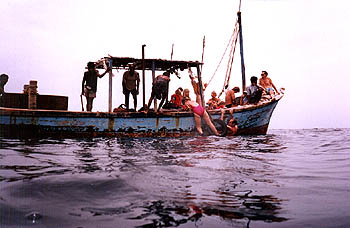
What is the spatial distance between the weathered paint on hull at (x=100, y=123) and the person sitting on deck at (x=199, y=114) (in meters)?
0.23

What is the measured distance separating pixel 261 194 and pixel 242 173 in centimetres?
98

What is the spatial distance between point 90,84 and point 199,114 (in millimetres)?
3923

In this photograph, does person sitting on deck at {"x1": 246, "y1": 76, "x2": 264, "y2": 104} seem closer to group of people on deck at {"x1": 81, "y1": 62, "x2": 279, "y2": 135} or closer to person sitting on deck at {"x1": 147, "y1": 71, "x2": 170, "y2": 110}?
group of people on deck at {"x1": 81, "y1": 62, "x2": 279, "y2": 135}

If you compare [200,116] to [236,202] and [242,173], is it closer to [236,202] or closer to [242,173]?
[242,173]

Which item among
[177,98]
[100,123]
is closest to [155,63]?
[177,98]

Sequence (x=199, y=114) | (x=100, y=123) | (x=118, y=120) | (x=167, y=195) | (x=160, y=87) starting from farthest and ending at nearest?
(x=199, y=114), (x=160, y=87), (x=118, y=120), (x=100, y=123), (x=167, y=195)

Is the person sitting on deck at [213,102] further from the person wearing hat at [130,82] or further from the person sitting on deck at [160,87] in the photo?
the person wearing hat at [130,82]

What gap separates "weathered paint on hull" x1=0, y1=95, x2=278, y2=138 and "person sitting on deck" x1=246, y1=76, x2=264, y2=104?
0.51 m

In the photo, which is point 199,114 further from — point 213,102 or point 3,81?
point 3,81

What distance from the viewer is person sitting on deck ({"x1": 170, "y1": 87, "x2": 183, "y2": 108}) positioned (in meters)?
11.9

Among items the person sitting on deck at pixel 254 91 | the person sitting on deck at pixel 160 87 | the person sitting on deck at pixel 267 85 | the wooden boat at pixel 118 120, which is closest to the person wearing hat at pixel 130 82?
the wooden boat at pixel 118 120

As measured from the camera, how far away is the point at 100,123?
9.85 metres

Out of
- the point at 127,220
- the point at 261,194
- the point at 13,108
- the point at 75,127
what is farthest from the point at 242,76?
the point at 127,220

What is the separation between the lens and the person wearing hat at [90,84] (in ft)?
33.6
